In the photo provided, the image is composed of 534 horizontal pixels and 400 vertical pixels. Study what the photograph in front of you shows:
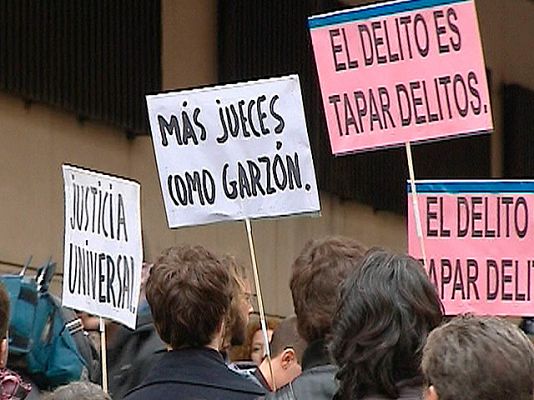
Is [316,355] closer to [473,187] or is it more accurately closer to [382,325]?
[382,325]

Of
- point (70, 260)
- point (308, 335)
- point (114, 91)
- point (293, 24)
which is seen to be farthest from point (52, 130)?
point (308, 335)

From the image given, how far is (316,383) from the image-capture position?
171 inches

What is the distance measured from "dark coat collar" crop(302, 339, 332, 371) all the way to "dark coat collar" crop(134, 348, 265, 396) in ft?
1.31

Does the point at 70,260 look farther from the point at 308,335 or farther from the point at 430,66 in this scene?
the point at 308,335

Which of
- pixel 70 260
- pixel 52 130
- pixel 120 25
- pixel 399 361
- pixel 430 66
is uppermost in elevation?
pixel 120 25

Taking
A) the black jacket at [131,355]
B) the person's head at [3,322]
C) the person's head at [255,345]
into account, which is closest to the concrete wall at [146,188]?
the person's head at [255,345]

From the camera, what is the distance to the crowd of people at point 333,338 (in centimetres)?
327

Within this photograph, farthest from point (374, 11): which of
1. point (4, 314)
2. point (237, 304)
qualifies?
point (4, 314)

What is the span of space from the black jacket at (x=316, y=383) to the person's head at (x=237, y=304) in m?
0.64

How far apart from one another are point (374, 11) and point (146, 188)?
7883 millimetres

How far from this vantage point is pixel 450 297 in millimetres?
5996

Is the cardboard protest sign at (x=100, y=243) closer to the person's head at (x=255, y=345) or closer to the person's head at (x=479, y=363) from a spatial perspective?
the person's head at (x=255, y=345)

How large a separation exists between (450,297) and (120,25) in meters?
7.64

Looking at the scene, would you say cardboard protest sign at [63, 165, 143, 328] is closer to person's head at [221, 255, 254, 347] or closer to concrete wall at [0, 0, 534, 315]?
person's head at [221, 255, 254, 347]
